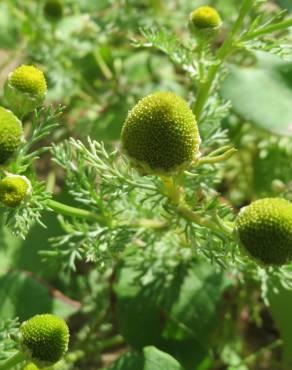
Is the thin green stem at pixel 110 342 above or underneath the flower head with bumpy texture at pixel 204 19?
underneath

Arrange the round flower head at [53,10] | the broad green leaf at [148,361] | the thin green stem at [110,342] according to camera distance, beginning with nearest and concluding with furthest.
→ 1. the broad green leaf at [148,361]
2. the thin green stem at [110,342]
3. the round flower head at [53,10]

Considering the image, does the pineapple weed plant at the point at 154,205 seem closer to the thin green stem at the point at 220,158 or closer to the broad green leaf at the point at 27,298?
the thin green stem at the point at 220,158

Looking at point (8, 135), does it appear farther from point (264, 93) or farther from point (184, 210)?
point (264, 93)

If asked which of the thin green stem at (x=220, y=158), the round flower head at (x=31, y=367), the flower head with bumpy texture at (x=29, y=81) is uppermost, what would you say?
the flower head with bumpy texture at (x=29, y=81)

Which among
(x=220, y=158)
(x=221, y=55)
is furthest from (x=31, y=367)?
(x=221, y=55)

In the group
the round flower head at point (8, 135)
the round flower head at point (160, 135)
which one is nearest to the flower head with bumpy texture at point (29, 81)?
the round flower head at point (8, 135)
